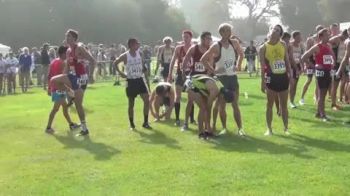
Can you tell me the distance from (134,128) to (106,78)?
65.7 feet

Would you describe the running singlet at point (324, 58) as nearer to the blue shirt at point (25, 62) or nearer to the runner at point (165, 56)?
the runner at point (165, 56)

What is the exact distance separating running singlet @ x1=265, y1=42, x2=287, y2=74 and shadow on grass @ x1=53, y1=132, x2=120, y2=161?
125 inches

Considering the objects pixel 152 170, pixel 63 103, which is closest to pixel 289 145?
pixel 152 170

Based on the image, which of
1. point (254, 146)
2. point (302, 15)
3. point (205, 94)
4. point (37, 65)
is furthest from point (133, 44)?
point (302, 15)

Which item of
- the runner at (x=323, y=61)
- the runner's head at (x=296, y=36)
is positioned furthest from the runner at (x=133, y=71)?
the runner's head at (x=296, y=36)

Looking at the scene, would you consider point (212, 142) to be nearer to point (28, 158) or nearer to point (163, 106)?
point (28, 158)

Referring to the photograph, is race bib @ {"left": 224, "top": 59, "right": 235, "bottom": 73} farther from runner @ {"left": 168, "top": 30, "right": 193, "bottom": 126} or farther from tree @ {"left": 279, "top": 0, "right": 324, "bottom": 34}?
tree @ {"left": 279, "top": 0, "right": 324, "bottom": 34}

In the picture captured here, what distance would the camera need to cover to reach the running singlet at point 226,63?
456 inches

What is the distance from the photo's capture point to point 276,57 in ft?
37.2

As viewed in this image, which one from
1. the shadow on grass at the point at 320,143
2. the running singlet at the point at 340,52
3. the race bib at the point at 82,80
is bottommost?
the shadow on grass at the point at 320,143

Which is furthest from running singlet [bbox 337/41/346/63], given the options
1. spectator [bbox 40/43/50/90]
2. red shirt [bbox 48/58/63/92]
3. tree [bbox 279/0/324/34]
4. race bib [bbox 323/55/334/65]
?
tree [bbox 279/0/324/34]

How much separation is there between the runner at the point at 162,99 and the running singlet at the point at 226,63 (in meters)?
2.97

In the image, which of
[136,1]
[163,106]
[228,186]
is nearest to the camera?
[228,186]

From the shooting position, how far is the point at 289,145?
10789mm
